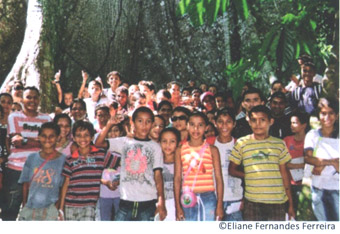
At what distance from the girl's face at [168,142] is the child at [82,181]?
34 cm

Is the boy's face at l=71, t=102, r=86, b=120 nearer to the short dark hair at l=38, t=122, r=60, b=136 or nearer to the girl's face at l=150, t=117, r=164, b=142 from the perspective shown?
the short dark hair at l=38, t=122, r=60, b=136

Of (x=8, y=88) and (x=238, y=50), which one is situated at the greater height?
(x=238, y=50)

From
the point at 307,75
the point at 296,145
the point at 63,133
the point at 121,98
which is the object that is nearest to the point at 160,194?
the point at 63,133

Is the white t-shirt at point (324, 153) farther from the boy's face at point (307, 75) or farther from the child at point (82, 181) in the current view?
the child at point (82, 181)

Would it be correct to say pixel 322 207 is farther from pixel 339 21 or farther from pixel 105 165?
pixel 105 165

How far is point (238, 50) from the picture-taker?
4.25 meters

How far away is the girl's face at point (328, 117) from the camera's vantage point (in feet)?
7.24

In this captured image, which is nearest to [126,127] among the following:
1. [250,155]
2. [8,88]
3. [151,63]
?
[250,155]

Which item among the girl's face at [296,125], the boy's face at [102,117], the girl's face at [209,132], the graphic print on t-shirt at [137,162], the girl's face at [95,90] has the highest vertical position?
the girl's face at [95,90]

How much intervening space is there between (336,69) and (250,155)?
67 centimetres

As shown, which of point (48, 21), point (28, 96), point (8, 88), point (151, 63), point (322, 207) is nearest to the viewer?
point (322, 207)

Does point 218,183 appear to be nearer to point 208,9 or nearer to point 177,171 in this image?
point 177,171

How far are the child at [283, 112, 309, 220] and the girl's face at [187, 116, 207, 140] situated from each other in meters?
0.55

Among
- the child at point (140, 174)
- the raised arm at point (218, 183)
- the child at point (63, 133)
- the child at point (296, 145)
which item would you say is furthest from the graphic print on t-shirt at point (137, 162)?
the child at point (296, 145)
